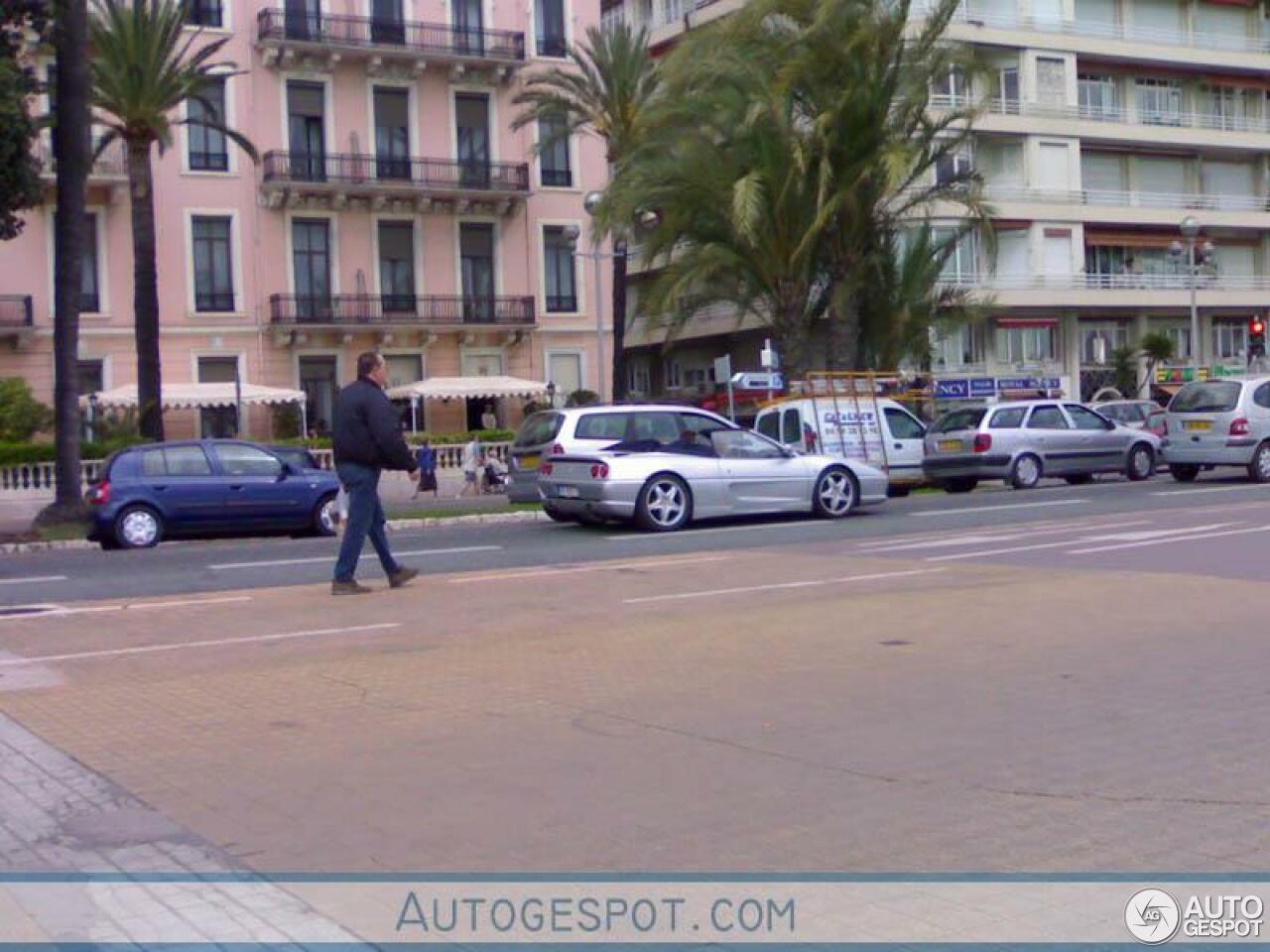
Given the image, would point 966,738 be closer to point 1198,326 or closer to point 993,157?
point 993,157

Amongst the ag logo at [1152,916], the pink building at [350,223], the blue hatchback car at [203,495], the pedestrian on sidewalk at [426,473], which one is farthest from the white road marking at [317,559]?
the pink building at [350,223]

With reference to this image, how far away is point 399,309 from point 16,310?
424 inches

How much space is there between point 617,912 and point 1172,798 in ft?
8.56

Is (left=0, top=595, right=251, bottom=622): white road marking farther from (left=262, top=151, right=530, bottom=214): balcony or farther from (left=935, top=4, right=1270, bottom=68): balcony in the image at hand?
(left=935, top=4, right=1270, bottom=68): balcony

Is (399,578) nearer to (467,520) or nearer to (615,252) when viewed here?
(467,520)

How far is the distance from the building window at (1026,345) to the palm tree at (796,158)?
858 inches

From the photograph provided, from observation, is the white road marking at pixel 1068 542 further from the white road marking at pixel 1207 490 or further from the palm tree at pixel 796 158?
the palm tree at pixel 796 158

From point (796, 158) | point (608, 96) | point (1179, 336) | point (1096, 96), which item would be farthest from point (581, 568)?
point (1179, 336)

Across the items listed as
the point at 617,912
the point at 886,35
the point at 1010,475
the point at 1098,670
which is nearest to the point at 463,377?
the point at 886,35

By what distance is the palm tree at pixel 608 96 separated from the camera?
141ft

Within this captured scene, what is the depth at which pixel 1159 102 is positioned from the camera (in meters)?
58.2

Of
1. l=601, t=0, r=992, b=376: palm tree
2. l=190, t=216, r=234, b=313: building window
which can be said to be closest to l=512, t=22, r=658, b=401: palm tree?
l=190, t=216, r=234, b=313: building window

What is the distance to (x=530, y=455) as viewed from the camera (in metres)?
23.6

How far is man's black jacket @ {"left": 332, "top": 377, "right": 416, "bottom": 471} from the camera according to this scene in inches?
515
